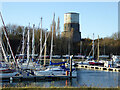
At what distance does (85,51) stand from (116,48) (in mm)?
10181

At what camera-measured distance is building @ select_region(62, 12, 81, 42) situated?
303 ft

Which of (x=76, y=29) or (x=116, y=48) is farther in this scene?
(x=76, y=29)

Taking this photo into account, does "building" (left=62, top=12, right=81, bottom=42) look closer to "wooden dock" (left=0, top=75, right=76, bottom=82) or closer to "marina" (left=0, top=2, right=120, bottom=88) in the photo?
"marina" (left=0, top=2, right=120, bottom=88)

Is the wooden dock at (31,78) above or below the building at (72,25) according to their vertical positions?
below

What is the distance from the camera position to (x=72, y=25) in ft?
322

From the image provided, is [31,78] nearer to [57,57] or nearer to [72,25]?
[57,57]

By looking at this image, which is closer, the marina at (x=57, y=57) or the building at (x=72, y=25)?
the marina at (x=57, y=57)

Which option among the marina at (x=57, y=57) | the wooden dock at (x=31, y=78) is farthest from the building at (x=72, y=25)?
the wooden dock at (x=31, y=78)

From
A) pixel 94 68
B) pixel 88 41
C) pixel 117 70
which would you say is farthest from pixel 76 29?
pixel 117 70

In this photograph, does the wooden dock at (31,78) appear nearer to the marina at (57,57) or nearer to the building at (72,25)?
the marina at (57,57)

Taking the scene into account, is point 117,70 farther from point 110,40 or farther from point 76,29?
point 76,29

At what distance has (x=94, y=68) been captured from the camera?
52594mm

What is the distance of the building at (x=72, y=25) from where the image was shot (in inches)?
3631

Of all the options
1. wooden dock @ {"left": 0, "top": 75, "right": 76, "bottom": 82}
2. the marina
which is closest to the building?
the marina
